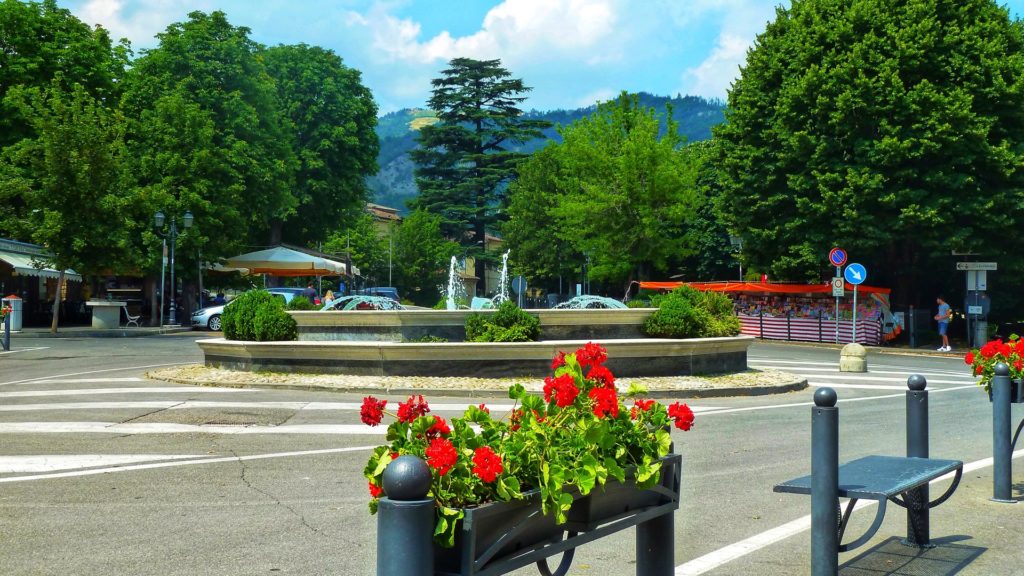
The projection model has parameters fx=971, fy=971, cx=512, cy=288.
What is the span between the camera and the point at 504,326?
661 inches

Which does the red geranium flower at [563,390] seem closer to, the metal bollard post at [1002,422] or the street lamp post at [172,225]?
the metal bollard post at [1002,422]

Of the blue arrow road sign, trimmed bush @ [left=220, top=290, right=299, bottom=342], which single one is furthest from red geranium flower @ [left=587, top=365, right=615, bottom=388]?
the blue arrow road sign

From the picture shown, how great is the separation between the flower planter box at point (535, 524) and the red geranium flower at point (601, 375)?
38 centimetres

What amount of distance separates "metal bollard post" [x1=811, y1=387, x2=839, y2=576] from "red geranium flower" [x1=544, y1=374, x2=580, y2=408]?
4.24ft

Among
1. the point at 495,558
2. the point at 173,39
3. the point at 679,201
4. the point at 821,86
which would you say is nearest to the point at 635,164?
the point at 679,201

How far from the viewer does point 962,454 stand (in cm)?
959

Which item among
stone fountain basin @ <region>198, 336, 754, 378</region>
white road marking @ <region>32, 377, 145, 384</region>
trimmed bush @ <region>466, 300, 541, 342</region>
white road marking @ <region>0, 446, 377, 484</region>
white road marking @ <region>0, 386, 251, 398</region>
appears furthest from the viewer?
trimmed bush @ <region>466, 300, 541, 342</region>

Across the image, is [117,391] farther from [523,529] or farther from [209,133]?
[209,133]

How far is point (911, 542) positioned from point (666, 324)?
38.7ft

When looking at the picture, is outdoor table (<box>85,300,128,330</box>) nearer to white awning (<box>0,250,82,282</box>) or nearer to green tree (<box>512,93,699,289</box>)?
white awning (<box>0,250,82,282</box>)

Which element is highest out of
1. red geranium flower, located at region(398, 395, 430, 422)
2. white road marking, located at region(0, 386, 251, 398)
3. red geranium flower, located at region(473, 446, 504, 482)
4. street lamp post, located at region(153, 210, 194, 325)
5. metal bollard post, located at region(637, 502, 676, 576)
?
street lamp post, located at region(153, 210, 194, 325)

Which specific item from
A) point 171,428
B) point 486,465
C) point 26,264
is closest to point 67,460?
point 171,428

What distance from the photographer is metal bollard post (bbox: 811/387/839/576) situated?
4.21 meters

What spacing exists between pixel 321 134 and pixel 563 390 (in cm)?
5208
